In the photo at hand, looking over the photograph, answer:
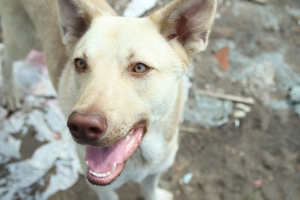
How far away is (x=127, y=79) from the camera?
1935mm

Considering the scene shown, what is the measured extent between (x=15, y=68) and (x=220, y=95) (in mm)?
3004

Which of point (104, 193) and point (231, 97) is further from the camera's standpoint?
point (231, 97)

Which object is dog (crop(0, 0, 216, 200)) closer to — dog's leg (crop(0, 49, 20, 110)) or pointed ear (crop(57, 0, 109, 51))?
pointed ear (crop(57, 0, 109, 51))

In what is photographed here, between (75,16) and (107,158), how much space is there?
114 cm

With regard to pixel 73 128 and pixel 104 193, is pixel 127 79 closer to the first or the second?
pixel 73 128

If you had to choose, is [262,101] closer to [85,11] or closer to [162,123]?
[162,123]

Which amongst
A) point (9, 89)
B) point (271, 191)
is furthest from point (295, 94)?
point (9, 89)

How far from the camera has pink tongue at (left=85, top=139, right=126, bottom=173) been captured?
6.52 ft

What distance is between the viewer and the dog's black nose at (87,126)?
1604mm

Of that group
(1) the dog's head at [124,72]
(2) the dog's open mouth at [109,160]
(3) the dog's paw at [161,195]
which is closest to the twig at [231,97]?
(3) the dog's paw at [161,195]

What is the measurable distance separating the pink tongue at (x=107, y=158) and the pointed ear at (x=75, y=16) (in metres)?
0.94

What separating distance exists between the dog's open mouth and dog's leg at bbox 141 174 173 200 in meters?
1.01

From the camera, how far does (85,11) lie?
2.26 m

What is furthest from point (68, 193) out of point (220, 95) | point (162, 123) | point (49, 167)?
point (220, 95)
